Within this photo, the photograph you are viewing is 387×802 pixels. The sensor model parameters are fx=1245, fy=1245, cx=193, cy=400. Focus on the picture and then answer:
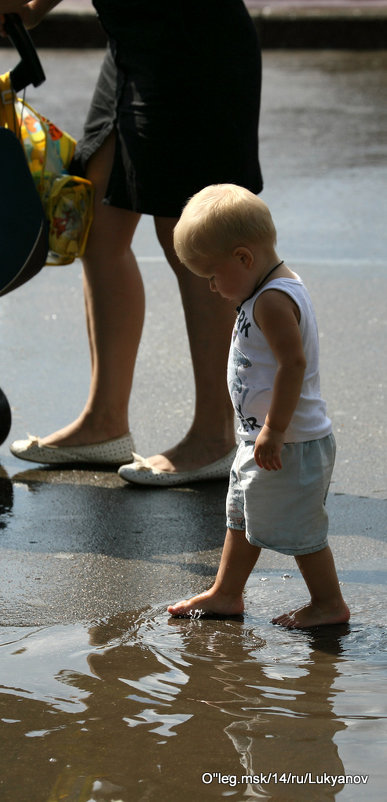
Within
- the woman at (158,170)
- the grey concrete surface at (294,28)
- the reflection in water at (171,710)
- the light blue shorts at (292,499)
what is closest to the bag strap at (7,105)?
the woman at (158,170)

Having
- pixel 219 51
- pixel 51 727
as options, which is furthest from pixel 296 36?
pixel 51 727

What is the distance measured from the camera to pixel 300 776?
221 cm

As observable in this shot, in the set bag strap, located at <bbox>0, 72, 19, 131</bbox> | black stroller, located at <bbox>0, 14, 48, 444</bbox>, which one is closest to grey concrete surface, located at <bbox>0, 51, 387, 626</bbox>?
black stroller, located at <bbox>0, 14, 48, 444</bbox>

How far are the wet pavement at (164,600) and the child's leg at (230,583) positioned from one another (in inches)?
1.9

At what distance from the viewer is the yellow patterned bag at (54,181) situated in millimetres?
3775

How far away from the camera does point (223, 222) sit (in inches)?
105

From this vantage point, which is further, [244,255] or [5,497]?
[5,497]

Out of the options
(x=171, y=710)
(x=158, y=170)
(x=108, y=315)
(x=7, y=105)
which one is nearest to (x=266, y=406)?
(x=171, y=710)

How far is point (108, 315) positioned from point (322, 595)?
1.41 m

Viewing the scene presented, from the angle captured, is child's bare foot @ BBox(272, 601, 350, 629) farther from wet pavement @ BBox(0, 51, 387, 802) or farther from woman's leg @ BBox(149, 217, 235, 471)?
woman's leg @ BBox(149, 217, 235, 471)

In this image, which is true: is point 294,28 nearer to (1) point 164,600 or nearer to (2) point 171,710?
(1) point 164,600

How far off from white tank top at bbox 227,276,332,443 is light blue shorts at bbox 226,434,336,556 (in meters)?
0.04

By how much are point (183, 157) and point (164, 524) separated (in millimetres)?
1069

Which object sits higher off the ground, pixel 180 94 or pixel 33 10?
pixel 33 10
